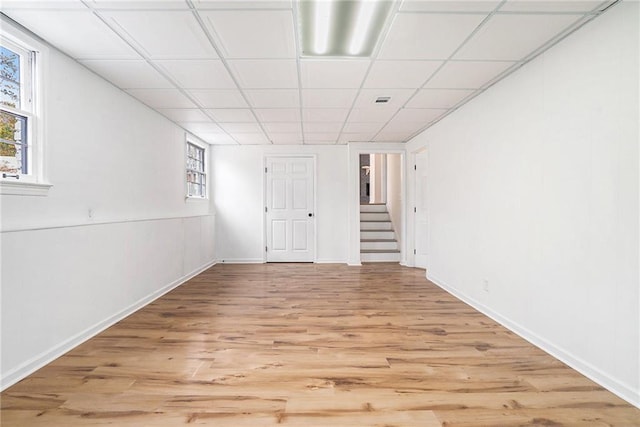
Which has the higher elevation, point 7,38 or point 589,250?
point 7,38

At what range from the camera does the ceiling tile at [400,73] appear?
8.61ft

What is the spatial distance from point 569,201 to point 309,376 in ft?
7.13

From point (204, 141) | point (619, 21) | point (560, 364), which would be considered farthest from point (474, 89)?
point (204, 141)

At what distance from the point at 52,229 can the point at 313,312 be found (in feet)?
7.69

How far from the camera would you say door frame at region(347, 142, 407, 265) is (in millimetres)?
5898

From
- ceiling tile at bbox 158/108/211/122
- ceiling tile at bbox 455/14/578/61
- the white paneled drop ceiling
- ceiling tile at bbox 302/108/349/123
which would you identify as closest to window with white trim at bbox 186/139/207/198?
ceiling tile at bbox 158/108/211/122

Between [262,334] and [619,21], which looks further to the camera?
[262,334]

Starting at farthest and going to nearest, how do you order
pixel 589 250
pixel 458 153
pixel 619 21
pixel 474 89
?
pixel 458 153
pixel 474 89
pixel 589 250
pixel 619 21

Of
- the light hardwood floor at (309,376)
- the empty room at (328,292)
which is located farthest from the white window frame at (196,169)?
the light hardwood floor at (309,376)

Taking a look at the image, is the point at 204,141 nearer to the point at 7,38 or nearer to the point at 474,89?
the point at 7,38

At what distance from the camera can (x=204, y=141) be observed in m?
5.74

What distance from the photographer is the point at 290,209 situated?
20.4ft

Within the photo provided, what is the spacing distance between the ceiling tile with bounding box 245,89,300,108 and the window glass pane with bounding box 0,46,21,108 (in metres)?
1.73

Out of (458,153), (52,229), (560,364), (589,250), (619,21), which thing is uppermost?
(619,21)
